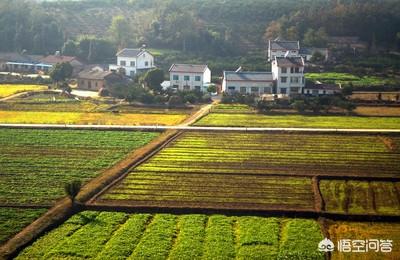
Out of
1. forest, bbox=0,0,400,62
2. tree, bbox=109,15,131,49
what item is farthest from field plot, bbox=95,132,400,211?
tree, bbox=109,15,131,49

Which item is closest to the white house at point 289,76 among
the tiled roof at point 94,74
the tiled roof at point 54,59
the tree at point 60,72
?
the tiled roof at point 94,74

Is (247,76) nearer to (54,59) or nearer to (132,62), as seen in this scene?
(132,62)

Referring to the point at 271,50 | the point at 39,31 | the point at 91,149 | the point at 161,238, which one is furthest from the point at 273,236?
the point at 39,31

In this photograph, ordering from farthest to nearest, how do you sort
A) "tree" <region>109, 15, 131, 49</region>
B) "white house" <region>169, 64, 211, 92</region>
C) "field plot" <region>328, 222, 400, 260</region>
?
1. "tree" <region>109, 15, 131, 49</region>
2. "white house" <region>169, 64, 211, 92</region>
3. "field plot" <region>328, 222, 400, 260</region>

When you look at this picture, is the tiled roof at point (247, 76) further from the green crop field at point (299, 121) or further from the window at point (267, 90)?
the green crop field at point (299, 121)

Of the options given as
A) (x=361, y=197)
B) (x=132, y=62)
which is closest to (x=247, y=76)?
(x=132, y=62)

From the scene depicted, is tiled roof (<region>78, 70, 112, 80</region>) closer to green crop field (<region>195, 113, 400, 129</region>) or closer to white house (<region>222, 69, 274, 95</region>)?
white house (<region>222, 69, 274, 95</region>)

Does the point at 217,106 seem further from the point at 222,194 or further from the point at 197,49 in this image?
the point at 197,49
